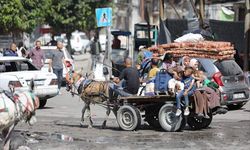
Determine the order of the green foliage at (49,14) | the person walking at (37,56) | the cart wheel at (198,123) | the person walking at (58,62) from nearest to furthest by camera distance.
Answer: the cart wheel at (198,123) < the person walking at (58,62) < the person walking at (37,56) < the green foliage at (49,14)

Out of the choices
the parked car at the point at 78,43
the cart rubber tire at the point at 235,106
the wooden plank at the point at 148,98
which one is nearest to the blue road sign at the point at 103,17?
the cart rubber tire at the point at 235,106

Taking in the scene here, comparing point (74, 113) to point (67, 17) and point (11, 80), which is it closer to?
point (11, 80)

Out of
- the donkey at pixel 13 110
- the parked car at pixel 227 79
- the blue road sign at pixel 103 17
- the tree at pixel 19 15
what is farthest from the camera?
the tree at pixel 19 15

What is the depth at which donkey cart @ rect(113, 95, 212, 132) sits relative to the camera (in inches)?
579

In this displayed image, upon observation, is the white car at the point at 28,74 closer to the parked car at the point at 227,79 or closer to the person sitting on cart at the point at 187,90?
the parked car at the point at 227,79

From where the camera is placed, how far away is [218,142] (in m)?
13.3

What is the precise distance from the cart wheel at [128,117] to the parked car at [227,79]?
14.2 ft

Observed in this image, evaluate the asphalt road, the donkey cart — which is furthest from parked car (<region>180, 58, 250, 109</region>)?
the donkey cart

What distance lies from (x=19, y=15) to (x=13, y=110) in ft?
80.9

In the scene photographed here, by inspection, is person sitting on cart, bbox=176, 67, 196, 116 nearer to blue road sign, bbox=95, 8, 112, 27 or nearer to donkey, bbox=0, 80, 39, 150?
donkey, bbox=0, 80, 39, 150

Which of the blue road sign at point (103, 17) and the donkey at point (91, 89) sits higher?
the blue road sign at point (103, 17)

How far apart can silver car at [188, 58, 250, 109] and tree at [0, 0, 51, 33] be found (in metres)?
16.8

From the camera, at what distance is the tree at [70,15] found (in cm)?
4694

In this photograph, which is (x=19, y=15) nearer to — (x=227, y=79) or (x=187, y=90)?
(x=227, y=79)
